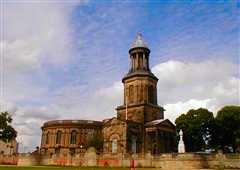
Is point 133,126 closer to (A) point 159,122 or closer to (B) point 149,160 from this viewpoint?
(A) point 159,122

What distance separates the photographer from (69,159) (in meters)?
49.8

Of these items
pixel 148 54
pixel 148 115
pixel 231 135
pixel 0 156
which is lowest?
pixel 0 156

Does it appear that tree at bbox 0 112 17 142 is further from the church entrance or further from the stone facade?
the church entrance

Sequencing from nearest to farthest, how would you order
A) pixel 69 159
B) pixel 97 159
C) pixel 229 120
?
pixel 97 159
pixel 69 159
pixel 229 120

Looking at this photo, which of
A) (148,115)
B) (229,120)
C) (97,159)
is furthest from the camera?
(148,115)

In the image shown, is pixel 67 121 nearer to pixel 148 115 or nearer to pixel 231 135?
pixel 148 115

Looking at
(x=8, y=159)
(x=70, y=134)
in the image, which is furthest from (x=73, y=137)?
(x=8, y=159)

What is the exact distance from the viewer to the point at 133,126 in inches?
2327

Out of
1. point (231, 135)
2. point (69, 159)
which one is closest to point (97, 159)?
point (69, 159)

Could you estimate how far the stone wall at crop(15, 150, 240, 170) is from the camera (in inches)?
1336

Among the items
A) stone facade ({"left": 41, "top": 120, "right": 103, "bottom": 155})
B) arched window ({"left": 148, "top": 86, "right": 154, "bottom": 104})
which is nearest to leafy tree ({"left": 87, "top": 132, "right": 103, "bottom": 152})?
stone facade ({"left": 41, "top": 120, "right": 103, "bottom": 155})

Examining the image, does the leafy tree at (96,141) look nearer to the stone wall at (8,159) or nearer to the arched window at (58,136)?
the arched window at (58,136)

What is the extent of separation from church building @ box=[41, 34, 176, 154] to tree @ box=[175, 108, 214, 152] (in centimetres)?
290

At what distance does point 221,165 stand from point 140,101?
94.9 feet
